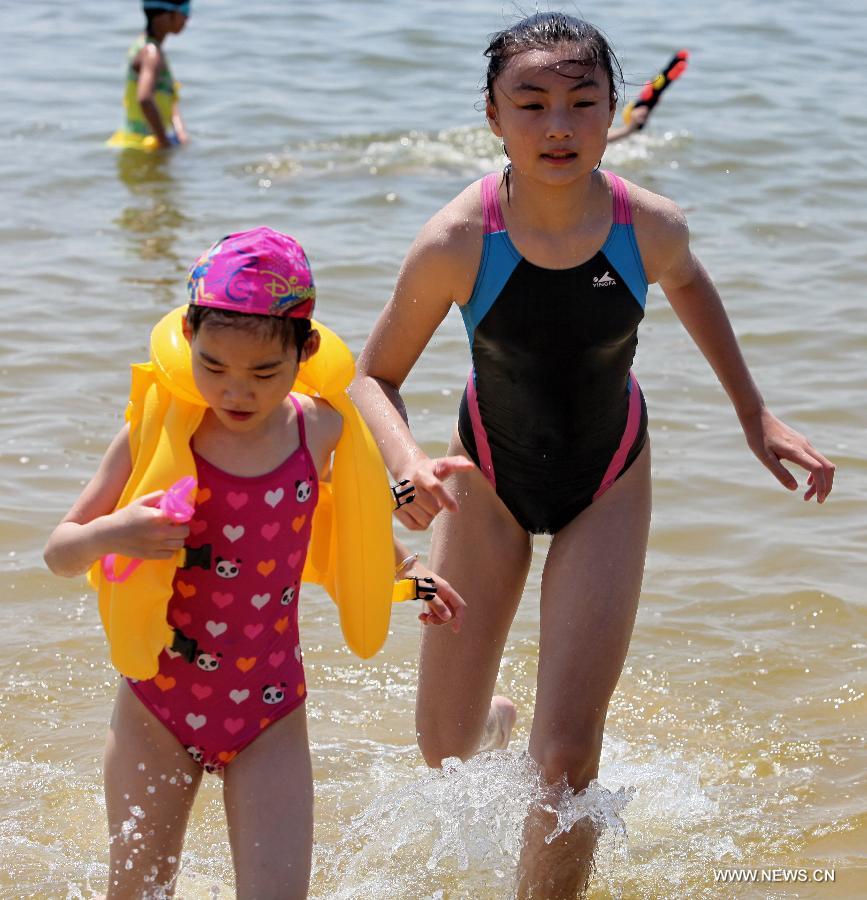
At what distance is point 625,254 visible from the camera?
149 inches

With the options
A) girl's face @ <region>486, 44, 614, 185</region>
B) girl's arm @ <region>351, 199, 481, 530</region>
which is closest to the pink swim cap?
girl's arm @ <region>351, 199, 481, 530</region>

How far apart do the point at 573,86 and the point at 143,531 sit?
1540 millimetres

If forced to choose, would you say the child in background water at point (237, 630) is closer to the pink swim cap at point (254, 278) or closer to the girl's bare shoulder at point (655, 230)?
the pink swim cap at point (254, 278)

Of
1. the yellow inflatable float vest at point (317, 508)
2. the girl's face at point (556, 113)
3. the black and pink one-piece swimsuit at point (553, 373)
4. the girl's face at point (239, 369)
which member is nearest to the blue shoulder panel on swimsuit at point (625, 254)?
the black and pink one-piece swimsuit at point (553, 373)

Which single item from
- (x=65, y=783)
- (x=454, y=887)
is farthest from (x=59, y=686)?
(x=454, y=887)

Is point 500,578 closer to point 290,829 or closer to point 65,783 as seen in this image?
point 290,829

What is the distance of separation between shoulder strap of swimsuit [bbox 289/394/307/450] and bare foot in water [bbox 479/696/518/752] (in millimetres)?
1358

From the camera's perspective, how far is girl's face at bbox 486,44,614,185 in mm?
3674

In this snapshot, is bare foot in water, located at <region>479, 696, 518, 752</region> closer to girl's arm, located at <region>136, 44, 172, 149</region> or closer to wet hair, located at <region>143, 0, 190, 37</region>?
girl's arm, located at <region>136, 44, 172, 149</region>

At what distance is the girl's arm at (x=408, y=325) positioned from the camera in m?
3.66

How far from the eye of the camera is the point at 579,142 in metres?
3.67

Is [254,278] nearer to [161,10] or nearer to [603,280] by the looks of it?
[603,280]

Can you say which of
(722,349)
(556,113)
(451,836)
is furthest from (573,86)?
(451,836)

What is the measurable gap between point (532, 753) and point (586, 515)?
616 millimetres
